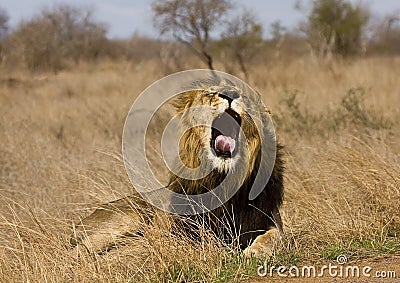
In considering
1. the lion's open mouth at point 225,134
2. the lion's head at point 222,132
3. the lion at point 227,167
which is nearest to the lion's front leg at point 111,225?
the lion at point 227,167

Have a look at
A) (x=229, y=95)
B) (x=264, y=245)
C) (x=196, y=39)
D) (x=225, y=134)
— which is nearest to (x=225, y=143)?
(x=225, y=134)

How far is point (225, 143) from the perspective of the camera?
3.97m

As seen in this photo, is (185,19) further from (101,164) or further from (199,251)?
(199,251)

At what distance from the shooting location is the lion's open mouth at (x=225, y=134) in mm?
3957

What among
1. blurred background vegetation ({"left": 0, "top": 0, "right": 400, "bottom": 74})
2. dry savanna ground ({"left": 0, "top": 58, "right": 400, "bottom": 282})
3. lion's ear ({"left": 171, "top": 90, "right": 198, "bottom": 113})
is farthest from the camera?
blurred background vegetation ({"left": 0, "top": 0, "right": 400, "bottom": 74})

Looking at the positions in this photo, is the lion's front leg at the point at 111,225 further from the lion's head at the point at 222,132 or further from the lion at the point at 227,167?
the lion's head at the point at 222,132

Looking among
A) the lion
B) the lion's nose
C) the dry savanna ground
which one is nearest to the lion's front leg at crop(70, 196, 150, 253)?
the lion

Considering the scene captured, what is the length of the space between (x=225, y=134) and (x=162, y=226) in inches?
30.3

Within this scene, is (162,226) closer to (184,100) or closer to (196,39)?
(184,100)

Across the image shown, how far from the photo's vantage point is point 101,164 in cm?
666

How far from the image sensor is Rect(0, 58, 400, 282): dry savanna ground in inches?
150

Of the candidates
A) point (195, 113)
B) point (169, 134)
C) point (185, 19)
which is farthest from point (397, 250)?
point (185, 19)

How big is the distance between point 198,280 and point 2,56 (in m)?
12.5

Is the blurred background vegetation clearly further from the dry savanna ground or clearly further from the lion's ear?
the lion's ear
